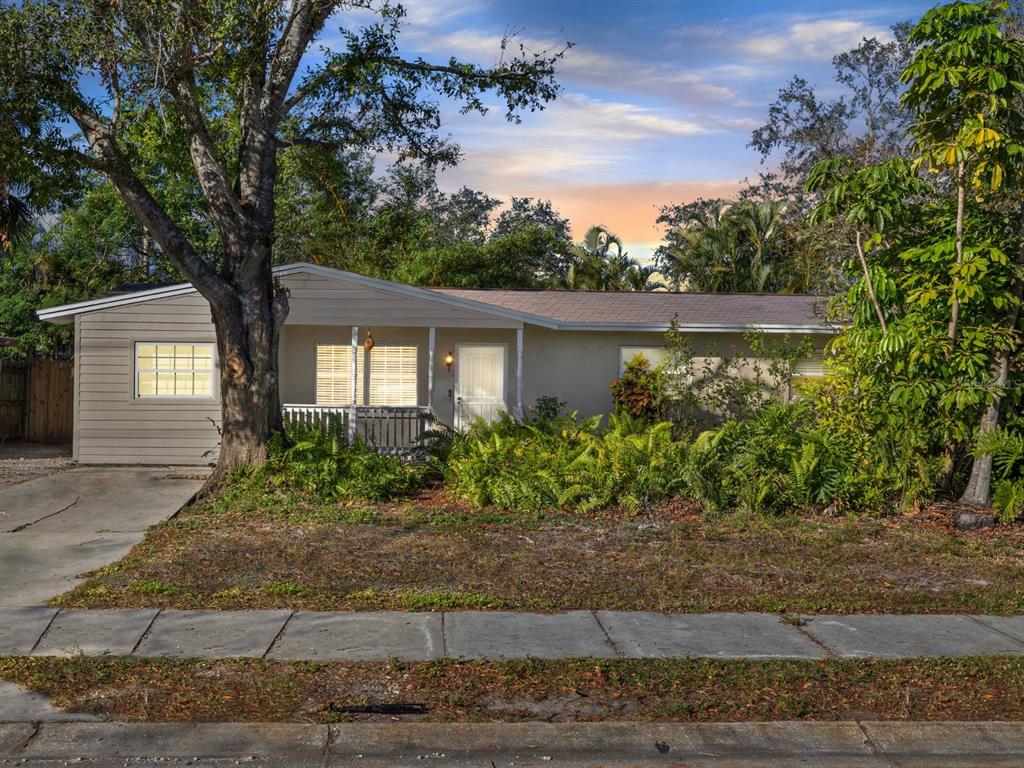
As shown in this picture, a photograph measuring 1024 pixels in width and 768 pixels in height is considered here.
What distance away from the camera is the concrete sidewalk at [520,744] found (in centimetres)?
502

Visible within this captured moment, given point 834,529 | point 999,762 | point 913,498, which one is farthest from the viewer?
point 913,498

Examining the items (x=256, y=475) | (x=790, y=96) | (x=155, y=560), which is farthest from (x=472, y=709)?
(x=790, y=96)

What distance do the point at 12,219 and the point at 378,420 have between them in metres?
6.43

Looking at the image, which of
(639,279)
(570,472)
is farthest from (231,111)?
(639,279)

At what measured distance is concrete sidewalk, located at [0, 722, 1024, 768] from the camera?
16.5 ft

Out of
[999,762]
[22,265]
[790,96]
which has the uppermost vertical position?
[790,96]

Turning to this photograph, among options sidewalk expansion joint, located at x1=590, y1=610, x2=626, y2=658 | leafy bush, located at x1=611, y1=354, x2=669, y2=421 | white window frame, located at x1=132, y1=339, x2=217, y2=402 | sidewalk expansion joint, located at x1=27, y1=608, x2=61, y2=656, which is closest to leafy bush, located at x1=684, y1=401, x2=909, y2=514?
sidewalk expansion joint, located at x1=590, y1=610, x2=626, y2=658

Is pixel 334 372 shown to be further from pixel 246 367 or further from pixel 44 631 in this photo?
pixel 44 631

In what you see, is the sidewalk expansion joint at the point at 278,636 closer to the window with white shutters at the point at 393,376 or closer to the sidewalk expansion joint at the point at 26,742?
the sidewalk expansion joint at the point at 26,742

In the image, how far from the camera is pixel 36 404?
20875 mm

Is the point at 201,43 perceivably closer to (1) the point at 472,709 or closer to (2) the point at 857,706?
(1) the point at 472,709

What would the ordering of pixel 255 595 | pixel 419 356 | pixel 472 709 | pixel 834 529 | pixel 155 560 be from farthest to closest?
pixel 419 356 → pixel 834 529 → pixel 155 560 → pixel 255 595 → pixel 472 709

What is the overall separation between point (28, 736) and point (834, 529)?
332 inches

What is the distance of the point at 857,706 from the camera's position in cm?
572
